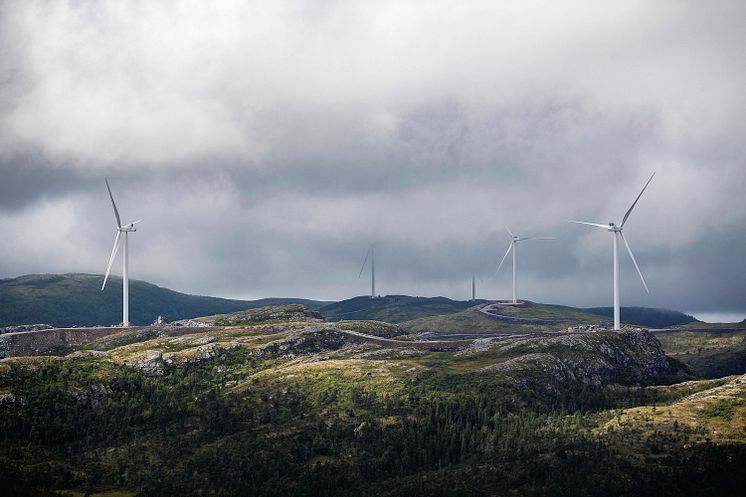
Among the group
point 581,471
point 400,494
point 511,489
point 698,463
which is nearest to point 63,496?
point 400,494

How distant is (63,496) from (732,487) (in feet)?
551

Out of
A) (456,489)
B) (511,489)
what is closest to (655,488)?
(511,489)

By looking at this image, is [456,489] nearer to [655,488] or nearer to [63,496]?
[655,488]

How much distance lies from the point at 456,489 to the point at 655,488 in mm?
49197

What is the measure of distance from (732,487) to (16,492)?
18021 centimetres

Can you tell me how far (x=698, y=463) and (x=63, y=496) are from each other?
163480mm

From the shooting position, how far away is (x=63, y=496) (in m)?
196

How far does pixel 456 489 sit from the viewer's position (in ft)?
649

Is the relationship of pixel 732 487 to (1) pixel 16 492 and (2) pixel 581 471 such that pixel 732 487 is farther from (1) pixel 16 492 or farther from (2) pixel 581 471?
(1) pixel 16 492

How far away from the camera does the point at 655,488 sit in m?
191

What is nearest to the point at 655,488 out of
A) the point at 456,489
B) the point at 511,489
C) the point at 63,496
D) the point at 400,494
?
the point at 511,489

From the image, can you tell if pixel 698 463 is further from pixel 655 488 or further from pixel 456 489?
pixel 456 489

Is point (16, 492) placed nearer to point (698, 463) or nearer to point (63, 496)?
point (63, 496)

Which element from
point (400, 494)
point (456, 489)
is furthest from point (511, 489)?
point (400, 494)
